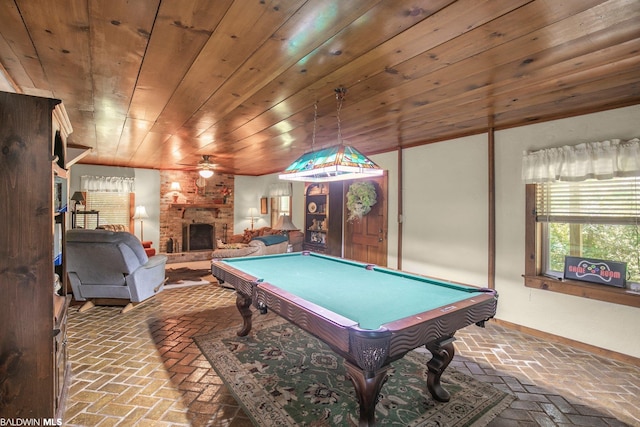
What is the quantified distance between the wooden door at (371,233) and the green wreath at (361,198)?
0.39ft

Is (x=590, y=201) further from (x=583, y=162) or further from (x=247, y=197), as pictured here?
(x=247, y=197)

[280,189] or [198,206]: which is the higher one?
[280,189]

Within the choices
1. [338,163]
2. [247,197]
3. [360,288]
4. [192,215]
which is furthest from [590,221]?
[192,215]

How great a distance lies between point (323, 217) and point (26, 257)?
17.0 ft

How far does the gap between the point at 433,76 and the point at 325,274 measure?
183 centimetres

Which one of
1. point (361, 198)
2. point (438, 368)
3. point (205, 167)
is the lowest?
point (438, 368)

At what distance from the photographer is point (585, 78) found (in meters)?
2.25

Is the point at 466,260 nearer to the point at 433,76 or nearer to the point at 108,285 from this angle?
the point at 433,76

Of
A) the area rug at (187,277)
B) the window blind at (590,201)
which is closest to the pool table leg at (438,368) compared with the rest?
the window blind at (590,201)

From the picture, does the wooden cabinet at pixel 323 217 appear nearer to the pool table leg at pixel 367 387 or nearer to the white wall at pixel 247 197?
the white wall at pixel 247 197

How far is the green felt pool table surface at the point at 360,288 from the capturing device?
1.83m

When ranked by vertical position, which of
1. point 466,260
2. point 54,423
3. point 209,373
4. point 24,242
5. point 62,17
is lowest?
point 209,373

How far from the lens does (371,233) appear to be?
524 centimetres

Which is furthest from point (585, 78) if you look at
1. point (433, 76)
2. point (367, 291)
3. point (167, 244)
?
point (167, 244)
